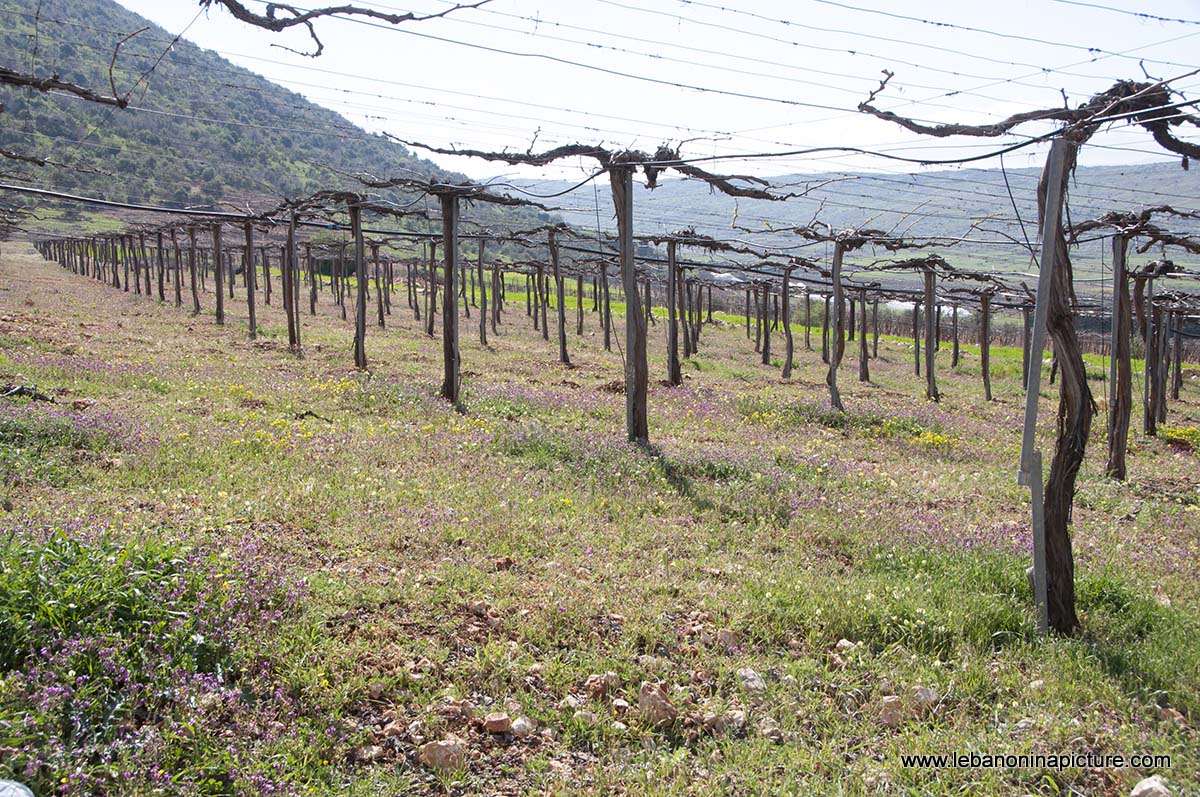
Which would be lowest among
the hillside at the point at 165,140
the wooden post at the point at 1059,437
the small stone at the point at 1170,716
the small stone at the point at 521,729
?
the small stone at the point at 1170,716

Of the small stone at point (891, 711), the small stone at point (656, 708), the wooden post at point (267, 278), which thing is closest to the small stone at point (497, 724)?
the small stone at point (656, 708)

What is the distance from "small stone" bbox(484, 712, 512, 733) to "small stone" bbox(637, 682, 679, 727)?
781 millimetres

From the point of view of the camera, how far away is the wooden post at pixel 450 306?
14.9 meters

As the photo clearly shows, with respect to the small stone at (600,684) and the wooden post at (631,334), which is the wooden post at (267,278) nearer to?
the wooden post at (631,334)

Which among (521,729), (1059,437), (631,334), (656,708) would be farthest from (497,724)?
(631,334)

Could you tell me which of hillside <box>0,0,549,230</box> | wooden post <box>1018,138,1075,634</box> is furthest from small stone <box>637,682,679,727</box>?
hillside <box>0,0,549,230</box>

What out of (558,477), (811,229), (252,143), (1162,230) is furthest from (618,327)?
(252,143)

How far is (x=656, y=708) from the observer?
4246 mm

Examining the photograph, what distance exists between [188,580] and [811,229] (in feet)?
59.0

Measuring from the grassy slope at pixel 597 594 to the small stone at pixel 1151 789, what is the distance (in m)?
0.18

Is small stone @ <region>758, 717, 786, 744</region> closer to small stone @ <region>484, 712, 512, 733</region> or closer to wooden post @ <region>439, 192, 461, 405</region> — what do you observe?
small stone @ <region>484, 712, 512, 733</region>

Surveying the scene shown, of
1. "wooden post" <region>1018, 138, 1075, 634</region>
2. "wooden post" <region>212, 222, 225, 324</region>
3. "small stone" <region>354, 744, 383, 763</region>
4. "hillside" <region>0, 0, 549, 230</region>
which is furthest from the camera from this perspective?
"hillside" <region>0, 0, 549, 230</region>

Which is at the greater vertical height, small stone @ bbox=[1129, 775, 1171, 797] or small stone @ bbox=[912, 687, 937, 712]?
small stone @ bbox=[1129, 775, 1171, 797]

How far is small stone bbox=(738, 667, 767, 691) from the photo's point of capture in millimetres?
4629
